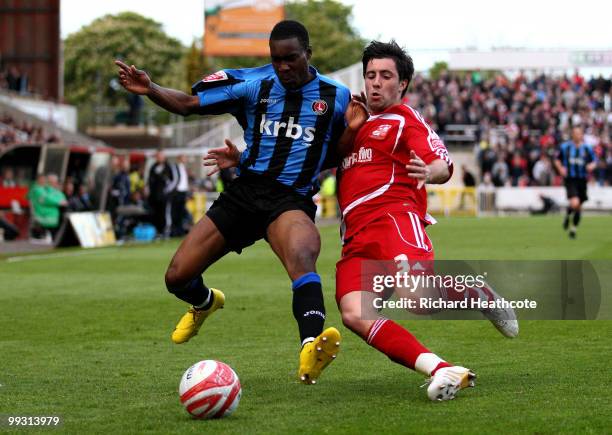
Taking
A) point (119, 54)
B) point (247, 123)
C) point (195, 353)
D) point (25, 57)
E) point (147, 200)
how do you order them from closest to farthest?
point (247, 123)
point (195, 353)
point (147, 200)
point (25, 57)
point (119, 54)

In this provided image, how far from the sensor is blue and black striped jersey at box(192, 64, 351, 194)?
7.57 m

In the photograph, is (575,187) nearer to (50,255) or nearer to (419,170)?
(50,255)

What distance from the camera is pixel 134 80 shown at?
7.62 meters

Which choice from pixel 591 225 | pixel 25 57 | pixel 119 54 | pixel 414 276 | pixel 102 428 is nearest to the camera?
pixel 102 428

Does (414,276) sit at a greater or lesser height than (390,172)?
lesser

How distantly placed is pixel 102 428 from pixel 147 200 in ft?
74.9

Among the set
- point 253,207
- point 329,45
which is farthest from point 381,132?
point 329,45

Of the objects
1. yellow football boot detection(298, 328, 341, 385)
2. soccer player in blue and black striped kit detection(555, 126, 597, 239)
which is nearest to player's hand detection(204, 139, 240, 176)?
yellow football boot detection(298, 328, 341, 385)

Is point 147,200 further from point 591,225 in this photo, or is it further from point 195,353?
point 195,353

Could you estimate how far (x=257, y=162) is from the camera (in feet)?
25.2

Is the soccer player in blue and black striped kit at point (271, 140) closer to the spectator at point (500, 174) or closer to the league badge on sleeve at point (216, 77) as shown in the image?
the league badge on sleeve at point (216, 77)

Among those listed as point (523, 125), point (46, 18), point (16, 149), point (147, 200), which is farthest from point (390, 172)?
point (46, 18)

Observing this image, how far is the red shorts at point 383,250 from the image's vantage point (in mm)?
6781

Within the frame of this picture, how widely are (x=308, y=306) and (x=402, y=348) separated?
76 centimetres
